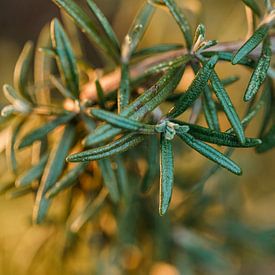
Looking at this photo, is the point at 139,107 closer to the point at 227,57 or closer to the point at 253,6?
the point at 227,57

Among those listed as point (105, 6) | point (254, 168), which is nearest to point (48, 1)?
point (105, 6)

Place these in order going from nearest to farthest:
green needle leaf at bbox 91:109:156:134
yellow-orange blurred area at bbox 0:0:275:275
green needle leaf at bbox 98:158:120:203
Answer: green needle leaf at bbox 91:109:156:134 < green needle leaf at bbox 98:158:120:203 < yellow-orange blurred area at bbox 0:0:275:275

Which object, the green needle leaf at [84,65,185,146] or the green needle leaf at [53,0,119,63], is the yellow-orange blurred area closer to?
the green needle leaf at [53,0,119,63]

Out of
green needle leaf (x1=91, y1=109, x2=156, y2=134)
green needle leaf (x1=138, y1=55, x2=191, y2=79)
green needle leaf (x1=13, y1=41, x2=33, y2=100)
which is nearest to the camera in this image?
green needle leaf (x1=91, y1=109, x2=156, y2=134)

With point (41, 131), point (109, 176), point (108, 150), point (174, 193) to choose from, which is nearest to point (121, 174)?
point (109, 176)

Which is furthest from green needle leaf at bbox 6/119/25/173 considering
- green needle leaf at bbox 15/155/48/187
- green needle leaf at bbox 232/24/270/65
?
green needle leaf at bbox 232/24/270/65

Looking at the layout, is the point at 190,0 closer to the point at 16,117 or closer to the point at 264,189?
the point at 16,117
